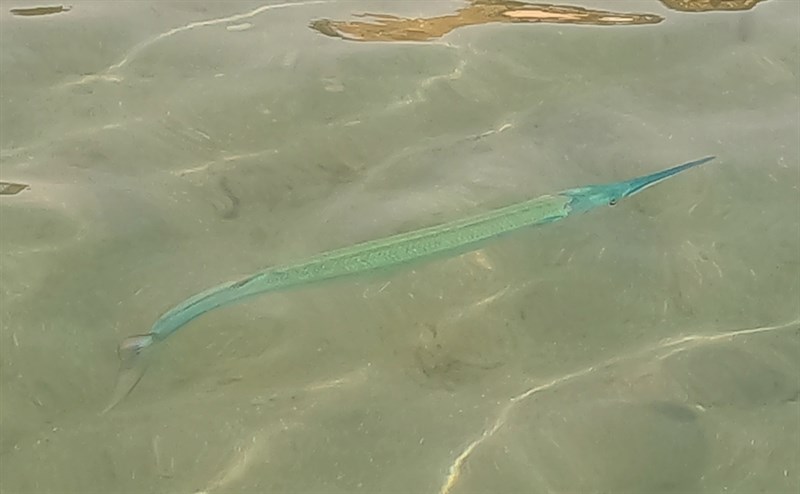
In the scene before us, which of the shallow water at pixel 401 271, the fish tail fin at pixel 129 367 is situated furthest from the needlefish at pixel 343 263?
the shallow water at pixel 401 271

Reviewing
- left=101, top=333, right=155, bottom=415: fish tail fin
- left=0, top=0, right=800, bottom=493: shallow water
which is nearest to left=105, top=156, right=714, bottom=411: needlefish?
left=101, top=333, right=155, bottom=415: fish tail fin

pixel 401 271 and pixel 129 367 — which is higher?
pixel 401 271

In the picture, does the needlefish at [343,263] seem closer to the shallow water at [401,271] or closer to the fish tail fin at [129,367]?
the fish tail fin at [129,367]

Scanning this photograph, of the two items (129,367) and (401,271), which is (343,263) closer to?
(401,271)

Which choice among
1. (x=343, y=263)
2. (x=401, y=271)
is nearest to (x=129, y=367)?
(x=343, y=263)

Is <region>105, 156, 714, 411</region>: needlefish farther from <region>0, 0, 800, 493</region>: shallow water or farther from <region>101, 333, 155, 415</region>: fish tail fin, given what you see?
<region>0, 0, 800, 493</region>: shallow water

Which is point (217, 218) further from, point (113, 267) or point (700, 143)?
point (700, 143)

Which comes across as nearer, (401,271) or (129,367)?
(129,367)
